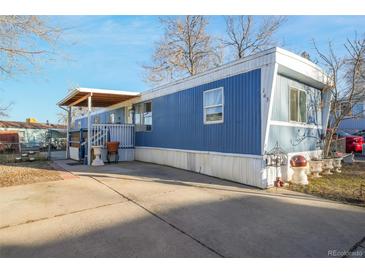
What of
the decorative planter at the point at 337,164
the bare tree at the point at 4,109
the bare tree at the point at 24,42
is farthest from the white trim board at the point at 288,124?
the bare tree at the point at 4,109

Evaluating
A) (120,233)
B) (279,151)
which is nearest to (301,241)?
(120,233)

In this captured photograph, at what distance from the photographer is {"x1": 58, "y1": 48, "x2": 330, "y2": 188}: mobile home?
5.84m

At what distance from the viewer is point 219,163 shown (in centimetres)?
700

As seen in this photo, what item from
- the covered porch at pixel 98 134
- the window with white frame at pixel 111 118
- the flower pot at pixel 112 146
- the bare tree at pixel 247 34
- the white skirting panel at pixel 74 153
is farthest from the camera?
the bare tree at pixel 247 34

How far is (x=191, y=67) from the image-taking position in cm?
1997

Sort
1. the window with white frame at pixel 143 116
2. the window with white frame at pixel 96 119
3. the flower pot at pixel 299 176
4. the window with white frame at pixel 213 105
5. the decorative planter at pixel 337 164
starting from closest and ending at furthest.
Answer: the flower pot at pixel 299 176 < the window with white frame at pixel 213 105 < the decorative planter at pixel 337 164 < the window with white frame at pixel 143 116 < the window with white frame at pixel 96 119

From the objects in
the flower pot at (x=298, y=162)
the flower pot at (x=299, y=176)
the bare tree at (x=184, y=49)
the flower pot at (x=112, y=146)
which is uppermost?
the bare tree at (x=184, y=49)

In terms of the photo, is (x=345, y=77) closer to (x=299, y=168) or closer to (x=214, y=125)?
(x=299, y=168)

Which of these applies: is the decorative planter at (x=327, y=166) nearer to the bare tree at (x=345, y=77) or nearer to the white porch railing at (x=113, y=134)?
the bare tree at (x=345, y=77)

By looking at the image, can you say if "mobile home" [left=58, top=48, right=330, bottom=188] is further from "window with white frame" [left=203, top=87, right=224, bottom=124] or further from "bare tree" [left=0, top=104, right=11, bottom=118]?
"bare tree" [left=0, top=104, right=11, bottom=118]

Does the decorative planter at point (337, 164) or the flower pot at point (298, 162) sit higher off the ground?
the flower pot at point (298, 162)

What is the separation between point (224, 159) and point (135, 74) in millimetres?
17487

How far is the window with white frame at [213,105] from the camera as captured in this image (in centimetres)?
700
